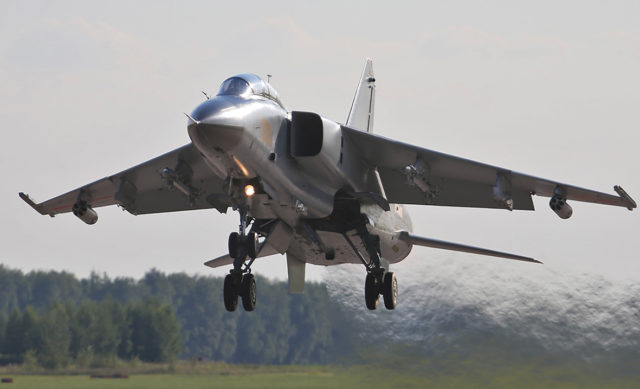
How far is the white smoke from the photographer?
2674 cm

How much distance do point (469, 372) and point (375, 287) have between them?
521 centimetres

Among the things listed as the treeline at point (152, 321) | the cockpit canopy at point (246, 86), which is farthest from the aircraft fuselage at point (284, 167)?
the treeline at point (152, 321)

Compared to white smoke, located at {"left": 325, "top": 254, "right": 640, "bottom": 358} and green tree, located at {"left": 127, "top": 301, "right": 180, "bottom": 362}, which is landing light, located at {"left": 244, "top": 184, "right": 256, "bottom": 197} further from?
green tree, located at {"left": 127, "top": 301, "right": 180, "bottom": 362}

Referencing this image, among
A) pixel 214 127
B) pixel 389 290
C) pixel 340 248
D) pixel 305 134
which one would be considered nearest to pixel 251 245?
pixel 305 134

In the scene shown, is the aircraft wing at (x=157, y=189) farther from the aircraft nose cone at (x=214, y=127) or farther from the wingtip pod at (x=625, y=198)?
the wingtip pod at (x=625, y=198)

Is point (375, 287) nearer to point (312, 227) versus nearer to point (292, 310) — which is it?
point (312, 227)

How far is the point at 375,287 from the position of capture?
23906mm

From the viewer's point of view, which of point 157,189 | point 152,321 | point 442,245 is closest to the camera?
point 442,245

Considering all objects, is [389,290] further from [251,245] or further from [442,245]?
[251,245]

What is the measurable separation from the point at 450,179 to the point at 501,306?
4825mm

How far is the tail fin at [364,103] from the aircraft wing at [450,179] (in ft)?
13.4

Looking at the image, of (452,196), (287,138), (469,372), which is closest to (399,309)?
(469,372)

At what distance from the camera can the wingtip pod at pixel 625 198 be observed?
859 inches

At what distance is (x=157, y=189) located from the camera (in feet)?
87.6
